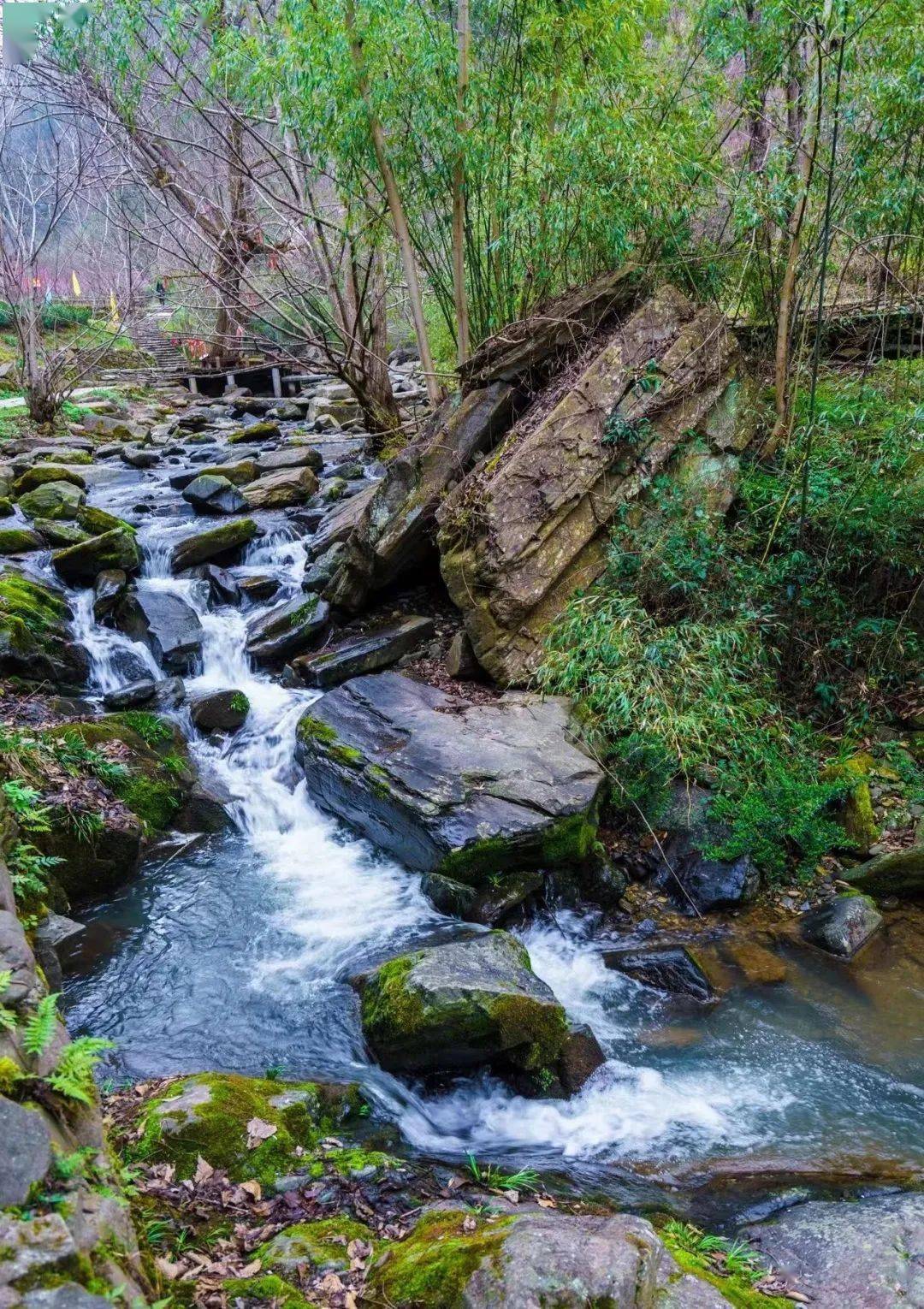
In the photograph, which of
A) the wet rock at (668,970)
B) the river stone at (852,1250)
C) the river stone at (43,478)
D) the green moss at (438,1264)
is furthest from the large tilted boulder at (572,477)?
the river stone at (43,478)

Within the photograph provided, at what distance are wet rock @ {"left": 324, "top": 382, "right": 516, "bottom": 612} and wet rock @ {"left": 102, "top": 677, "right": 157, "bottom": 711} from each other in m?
2.07

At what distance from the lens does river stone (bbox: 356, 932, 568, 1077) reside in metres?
4.01

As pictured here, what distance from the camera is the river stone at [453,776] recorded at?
216 inches

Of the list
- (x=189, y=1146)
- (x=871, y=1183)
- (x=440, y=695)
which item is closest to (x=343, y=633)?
(x=440, y=695)

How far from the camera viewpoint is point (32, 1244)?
178 centimetres

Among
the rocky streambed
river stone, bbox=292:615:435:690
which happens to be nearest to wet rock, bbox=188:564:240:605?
the rocky streambed

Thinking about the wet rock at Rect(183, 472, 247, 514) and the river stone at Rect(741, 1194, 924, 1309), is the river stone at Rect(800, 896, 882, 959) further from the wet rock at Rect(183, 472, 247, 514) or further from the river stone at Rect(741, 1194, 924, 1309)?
the wet rock at Rect(183, 472, 247, 514)

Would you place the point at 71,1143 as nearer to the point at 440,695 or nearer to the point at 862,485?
the point at 440,695

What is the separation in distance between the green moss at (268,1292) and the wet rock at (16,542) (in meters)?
9.01

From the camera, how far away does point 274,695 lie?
25.8 feet

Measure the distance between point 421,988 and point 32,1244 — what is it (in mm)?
2451

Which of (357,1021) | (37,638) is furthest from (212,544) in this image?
(357,1021)

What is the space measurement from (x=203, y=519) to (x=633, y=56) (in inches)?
293

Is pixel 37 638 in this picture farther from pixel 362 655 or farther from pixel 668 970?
pixel 668 970
